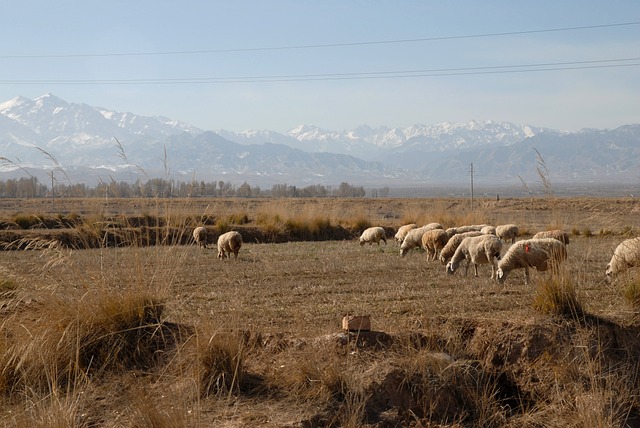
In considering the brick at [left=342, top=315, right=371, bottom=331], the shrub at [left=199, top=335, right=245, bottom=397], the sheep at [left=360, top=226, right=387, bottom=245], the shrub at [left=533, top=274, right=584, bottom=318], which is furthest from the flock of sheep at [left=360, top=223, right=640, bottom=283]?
the sheep at [left=360, top=226, right=387, bottom=245]

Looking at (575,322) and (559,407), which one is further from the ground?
(575,322)

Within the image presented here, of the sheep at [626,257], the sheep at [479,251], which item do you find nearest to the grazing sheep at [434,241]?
the sheep at [479,251]

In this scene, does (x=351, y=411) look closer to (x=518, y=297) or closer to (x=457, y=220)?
(x=518, y=297)

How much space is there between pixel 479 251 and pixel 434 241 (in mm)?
4054

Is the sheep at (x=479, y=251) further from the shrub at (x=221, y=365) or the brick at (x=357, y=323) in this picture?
the shrub at (x=221, y=365)

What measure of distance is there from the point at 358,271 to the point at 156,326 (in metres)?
7.44

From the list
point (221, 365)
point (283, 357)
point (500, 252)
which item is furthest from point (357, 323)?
point (500, 252)

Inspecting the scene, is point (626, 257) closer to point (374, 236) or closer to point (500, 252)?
point (500, 252)

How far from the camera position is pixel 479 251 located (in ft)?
45.7

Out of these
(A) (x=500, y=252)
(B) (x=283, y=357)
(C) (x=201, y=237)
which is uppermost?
(A) (x=500, y=252)

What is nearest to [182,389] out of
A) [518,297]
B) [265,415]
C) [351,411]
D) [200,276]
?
[265,415]

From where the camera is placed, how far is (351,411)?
6.85 m

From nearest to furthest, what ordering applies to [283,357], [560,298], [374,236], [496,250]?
[283,357] → [560,298] → [496,250] → [374,236]

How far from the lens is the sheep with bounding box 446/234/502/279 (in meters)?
13.7
